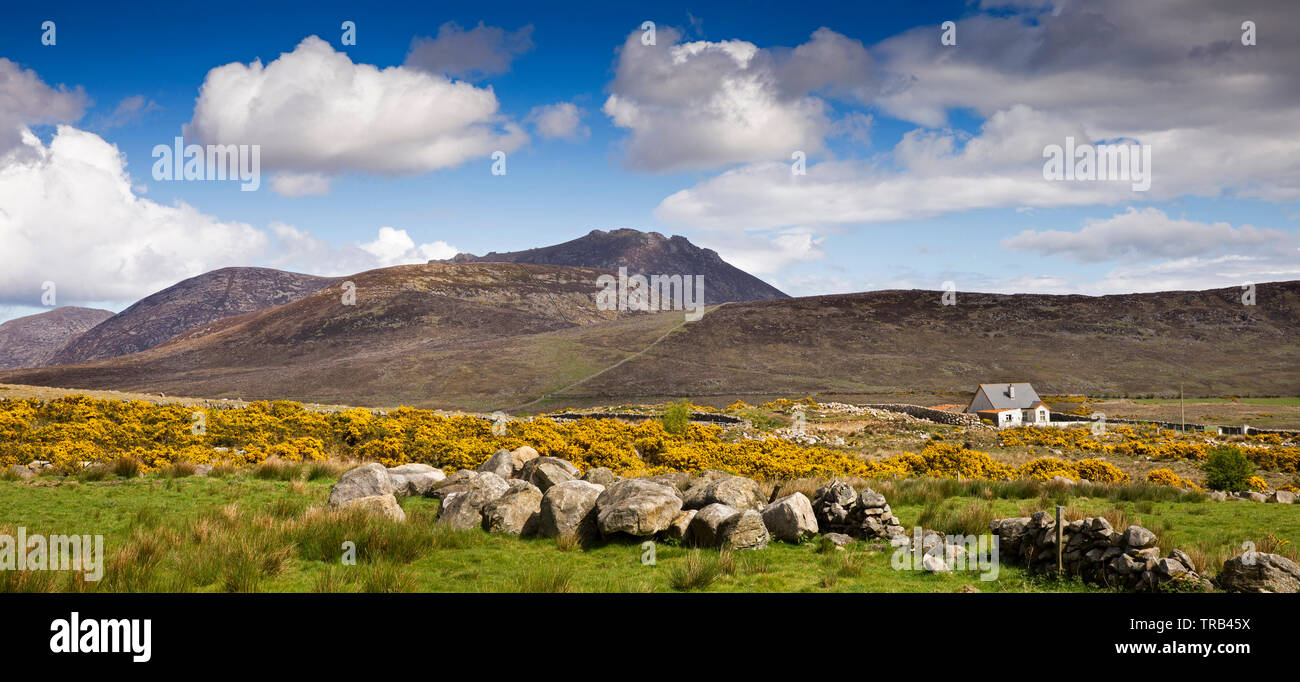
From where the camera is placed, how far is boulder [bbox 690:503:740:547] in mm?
11656

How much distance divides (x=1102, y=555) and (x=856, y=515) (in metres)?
4.11

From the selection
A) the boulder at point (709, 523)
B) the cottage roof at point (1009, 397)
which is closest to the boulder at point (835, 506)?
the boulder at point (709, 523)

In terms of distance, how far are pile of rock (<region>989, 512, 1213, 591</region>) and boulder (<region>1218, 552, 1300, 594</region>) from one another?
26 centimetres

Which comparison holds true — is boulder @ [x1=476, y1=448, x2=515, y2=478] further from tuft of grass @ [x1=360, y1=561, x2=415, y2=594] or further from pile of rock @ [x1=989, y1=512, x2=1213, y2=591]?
pile of rock @ [x1=989, y1=512, x2=1213, y2=591]

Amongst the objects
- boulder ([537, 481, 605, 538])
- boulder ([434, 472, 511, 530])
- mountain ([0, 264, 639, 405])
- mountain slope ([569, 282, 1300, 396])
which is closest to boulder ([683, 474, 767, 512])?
boulder ([537, 481, 605, 538])

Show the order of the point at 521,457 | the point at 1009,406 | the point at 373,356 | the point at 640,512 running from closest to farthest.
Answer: the point at 640,512, the point at 521,457, the point at 1009,406, the point at 373,356

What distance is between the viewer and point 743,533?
37.7 feet

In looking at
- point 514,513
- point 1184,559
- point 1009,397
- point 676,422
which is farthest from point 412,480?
point 1009,397

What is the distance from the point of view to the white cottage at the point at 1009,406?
52688mm

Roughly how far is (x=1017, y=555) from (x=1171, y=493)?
951 cm

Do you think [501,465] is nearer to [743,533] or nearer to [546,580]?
[743,533]

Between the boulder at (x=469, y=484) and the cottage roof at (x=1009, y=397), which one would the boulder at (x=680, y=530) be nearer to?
the boulder at (x=469, y=484)
